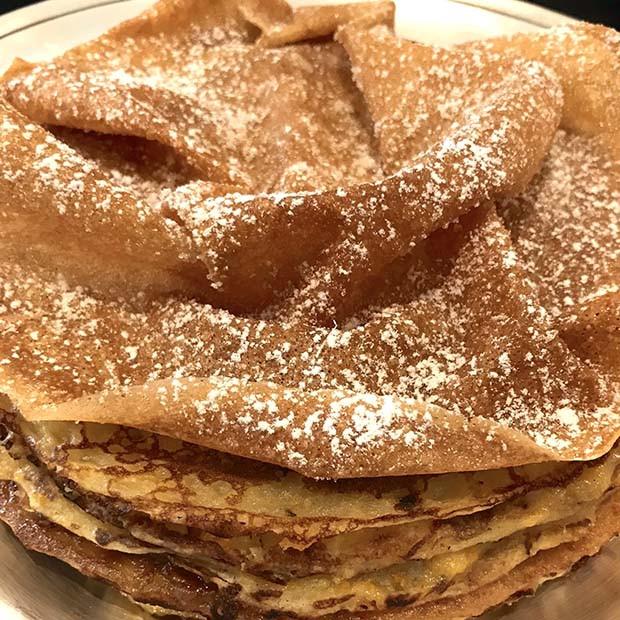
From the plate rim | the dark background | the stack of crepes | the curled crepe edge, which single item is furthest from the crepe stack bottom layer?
the dark background

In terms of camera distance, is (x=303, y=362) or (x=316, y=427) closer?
(x=316, y=427)

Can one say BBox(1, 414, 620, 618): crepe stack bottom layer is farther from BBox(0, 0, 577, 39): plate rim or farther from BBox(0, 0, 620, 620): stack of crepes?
BBox(0, 0, 577, 39): plate rim

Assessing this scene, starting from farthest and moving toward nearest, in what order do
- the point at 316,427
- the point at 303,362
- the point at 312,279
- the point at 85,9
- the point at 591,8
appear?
the point at 591,8
the point at 85,9
the point at 312,279
the point at 303,362
the point at 316,427

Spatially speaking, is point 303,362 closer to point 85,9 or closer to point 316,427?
point 316,427

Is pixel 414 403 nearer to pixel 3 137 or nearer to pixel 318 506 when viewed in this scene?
pixel 318 506

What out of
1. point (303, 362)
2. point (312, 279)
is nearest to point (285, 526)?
point (303, 362)

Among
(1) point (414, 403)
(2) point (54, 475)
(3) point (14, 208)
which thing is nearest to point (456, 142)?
(1) point (414, 403)

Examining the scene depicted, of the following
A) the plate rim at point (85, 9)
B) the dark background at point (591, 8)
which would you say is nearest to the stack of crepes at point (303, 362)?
the plate rim at point (85, 9)
